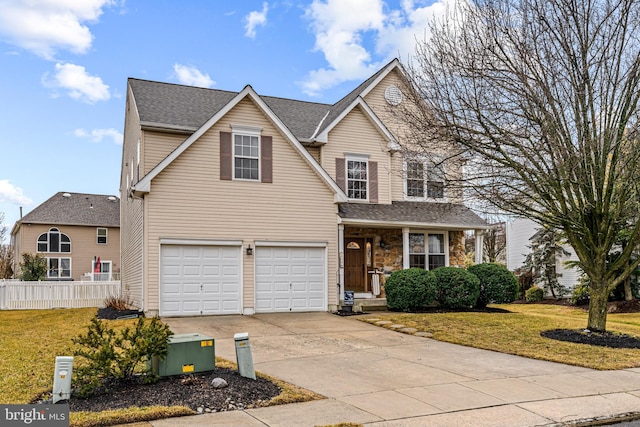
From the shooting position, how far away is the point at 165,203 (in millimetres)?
15906

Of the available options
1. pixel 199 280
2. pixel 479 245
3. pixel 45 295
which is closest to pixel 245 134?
pixel 199 280

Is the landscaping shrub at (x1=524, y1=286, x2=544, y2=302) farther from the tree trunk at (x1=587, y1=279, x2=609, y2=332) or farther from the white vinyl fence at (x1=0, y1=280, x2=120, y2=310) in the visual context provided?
the white vinyl fence at (x1=0, y1=280, x2=120, y2=310)

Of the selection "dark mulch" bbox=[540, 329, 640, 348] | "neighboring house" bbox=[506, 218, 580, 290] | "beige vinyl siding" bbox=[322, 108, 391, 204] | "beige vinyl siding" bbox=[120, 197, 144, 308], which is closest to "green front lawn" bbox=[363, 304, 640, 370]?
Result: "dark mulch" bbox=[540, 329, 640, 348]

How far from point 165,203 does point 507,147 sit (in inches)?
367

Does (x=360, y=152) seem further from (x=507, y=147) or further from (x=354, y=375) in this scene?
(x=354, y=375)

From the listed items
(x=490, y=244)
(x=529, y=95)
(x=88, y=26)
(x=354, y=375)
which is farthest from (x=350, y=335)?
(x=490, y=244)

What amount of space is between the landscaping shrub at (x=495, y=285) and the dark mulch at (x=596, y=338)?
5.18 metres

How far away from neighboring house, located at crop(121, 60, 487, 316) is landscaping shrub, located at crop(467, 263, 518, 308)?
2107 mm

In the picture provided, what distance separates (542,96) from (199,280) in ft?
34.1

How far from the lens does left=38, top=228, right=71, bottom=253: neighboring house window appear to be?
126 ft

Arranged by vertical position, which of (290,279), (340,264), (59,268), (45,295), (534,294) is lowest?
(534,294)

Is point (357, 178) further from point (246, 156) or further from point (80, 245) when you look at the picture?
point (80, 245)

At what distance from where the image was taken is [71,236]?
129ft

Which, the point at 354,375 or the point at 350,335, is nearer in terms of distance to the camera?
the point at 354,375
